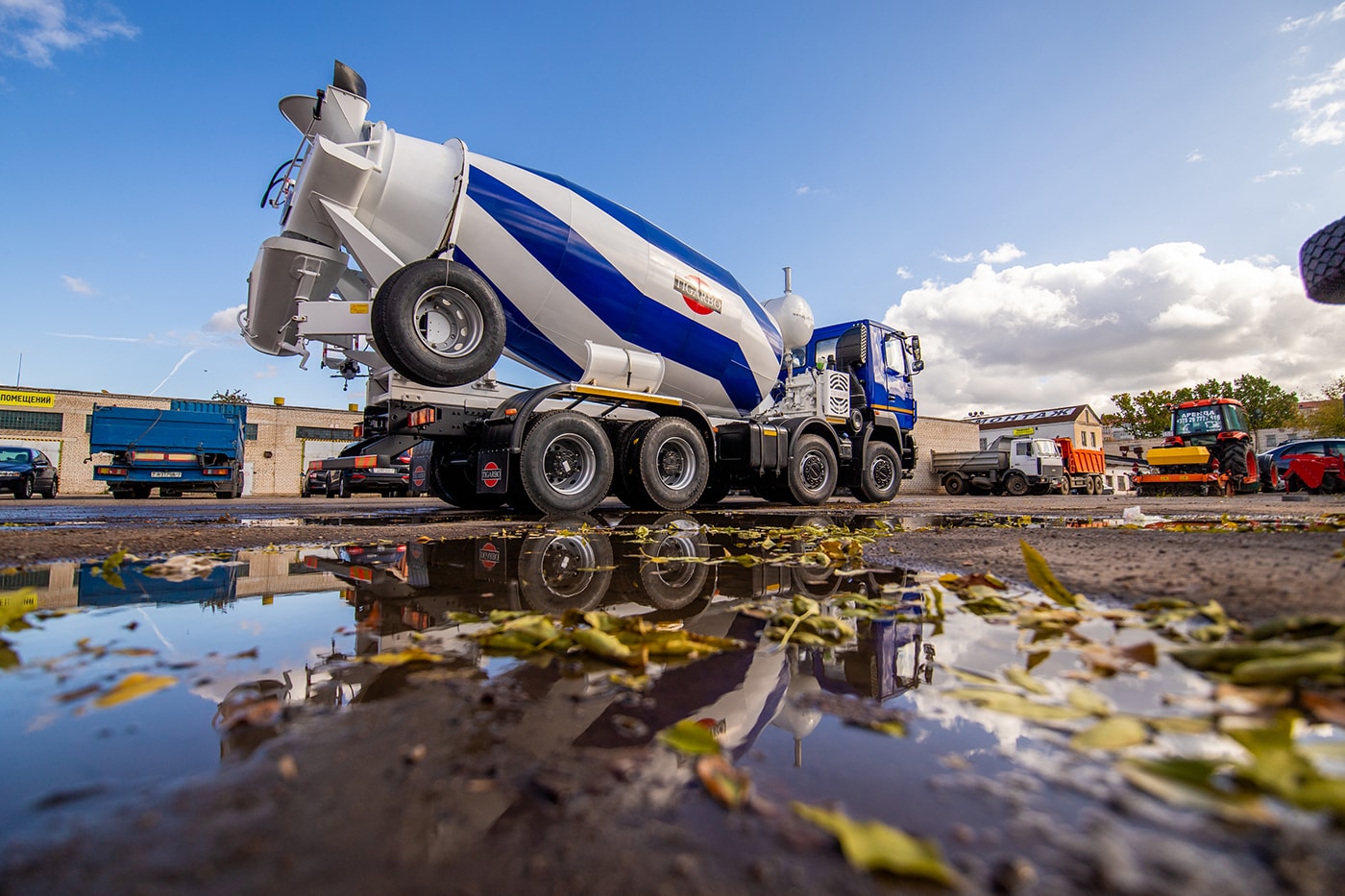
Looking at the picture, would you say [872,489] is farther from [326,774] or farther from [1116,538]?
[326,774]

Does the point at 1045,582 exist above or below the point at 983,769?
above

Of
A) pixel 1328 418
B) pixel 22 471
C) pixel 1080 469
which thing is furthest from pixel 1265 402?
pixel 22 471

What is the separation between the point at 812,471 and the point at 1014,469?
14711mm

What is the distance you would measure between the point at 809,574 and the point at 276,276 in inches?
238

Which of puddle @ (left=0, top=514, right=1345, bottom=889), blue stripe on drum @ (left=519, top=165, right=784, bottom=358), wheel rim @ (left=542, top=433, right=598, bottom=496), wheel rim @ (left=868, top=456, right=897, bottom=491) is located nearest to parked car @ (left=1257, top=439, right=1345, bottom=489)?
wheel rim @ (left=868, top=456, right=897, bottom=491)

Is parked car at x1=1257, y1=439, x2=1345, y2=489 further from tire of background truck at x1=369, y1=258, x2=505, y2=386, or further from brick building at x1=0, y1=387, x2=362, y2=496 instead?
brick building at x1=0, y1=387, x2=362, y2=496

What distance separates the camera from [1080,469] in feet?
77.4

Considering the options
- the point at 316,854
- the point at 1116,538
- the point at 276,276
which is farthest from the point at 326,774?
the point at 276,276

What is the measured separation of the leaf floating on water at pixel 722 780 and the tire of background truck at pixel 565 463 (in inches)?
208

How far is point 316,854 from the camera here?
0.67 m

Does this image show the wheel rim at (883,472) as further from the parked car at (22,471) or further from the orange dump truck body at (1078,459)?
the parked car at (22,471)

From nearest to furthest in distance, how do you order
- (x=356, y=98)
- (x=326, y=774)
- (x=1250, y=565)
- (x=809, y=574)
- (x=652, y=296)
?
(x=326, y=774) → (x=1250, y=565) → (x=809, y=574) → (x=356, y=98) → (x=652, y=296)

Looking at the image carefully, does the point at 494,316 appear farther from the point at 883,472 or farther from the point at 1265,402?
the point at 1265,402

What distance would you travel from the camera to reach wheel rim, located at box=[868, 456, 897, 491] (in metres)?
11.0
